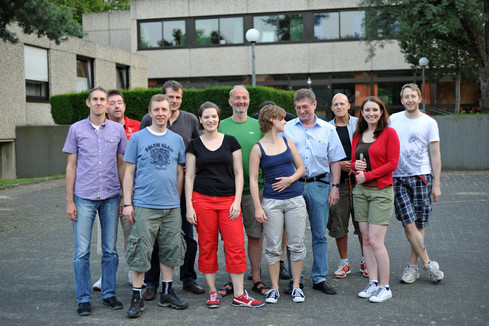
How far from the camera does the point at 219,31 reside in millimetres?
34562

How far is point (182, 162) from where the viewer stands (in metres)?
5.35

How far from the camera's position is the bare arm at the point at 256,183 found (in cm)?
538

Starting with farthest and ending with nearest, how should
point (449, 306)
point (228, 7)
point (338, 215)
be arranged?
point (228, 7) → point (338, 215) → point (449, 306)

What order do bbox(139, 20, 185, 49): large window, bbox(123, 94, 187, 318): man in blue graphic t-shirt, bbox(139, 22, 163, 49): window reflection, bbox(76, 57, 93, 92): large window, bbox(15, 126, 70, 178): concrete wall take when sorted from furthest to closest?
1. bbox(139, 22, 163, 49): window reflection
2. bbox(139, 20, 185, 49): large window
3. bbox(76, 57, 93, 92): large window
4. bbox(15, 126, 70, 178): concrete wall
5. bbox(123, 94, 187, 318): man in blue graphic t-shirt

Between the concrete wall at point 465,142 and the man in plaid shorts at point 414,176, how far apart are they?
512 inches

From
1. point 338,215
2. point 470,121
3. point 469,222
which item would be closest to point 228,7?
point 470,121

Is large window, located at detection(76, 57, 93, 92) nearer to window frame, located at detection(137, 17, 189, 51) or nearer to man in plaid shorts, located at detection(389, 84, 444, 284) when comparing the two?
window frame, located at detection(137, 17, 189, 51)

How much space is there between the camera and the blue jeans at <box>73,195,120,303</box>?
514 centimetres

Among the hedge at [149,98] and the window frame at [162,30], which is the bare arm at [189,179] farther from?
the window frame at [162,30]

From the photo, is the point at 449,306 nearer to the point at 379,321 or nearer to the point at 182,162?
the point at 379,321

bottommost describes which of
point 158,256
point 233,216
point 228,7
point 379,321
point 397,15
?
point 379,321

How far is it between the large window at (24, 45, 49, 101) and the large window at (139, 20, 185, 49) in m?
14.0

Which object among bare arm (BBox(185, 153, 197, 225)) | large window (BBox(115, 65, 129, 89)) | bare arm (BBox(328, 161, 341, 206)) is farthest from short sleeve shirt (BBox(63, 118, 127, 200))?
large window (BBox(115, 65, 129, 89))

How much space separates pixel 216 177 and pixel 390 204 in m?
1.73
